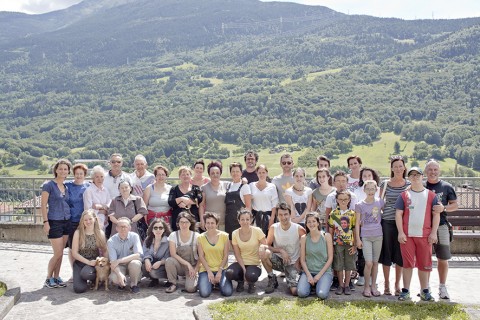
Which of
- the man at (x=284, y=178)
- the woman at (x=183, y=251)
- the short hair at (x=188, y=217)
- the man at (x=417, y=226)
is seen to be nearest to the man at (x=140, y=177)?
the short hair at (x=188, y=217)

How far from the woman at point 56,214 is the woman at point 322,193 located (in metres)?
3.61

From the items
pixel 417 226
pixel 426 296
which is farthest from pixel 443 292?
pixel 417 226

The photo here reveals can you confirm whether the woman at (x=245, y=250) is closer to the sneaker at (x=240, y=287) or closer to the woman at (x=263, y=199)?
the sneaker at (x=240, y=287)

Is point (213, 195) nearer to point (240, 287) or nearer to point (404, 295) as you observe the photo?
point (240, 287)

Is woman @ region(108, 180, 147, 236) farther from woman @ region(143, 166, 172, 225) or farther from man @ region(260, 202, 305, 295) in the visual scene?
man @ region(260, 202, 305, 295)

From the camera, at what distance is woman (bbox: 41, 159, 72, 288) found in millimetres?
8492

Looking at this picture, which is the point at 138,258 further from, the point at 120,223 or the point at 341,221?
the point at 341,221

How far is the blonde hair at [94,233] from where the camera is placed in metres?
8.41

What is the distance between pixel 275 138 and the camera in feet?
302

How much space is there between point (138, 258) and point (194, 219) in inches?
38.2

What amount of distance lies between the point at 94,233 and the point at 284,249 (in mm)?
2742

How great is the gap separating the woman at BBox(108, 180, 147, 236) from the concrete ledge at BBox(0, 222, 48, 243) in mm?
4080

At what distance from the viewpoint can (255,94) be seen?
408 ft

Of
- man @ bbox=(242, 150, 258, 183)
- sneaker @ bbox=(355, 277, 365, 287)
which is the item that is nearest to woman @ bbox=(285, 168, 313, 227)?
man @ bbox=(242, 150, 258, 183)
